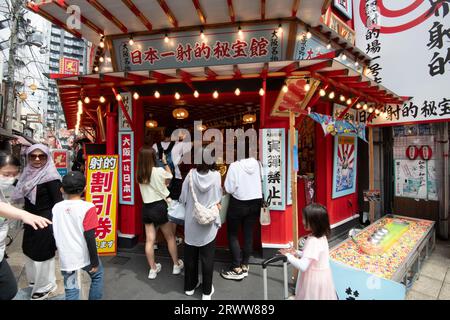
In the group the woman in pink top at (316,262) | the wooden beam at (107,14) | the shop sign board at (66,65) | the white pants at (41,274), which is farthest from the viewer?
the shop sign board at (66,65)

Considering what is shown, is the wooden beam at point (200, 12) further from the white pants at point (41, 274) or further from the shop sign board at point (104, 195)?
the white pants at point (41, 274)

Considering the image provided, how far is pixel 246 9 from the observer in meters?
5.80

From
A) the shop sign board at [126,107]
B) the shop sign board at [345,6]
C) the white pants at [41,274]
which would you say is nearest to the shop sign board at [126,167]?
the shop sign board at [126,107]

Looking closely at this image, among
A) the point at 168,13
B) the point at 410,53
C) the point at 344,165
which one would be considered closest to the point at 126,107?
the point at 168,13

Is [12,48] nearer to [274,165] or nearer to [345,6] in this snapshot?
[274,165]

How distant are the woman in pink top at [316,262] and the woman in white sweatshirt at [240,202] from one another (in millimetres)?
1966

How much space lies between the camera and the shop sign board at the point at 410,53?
694 centimetres

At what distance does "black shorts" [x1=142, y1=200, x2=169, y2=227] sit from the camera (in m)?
4.77

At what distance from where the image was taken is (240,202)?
489 centimetres

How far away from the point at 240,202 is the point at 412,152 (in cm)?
649

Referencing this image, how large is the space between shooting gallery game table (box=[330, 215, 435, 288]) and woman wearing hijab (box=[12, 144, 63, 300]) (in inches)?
191

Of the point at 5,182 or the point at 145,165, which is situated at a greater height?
the point at 145,165

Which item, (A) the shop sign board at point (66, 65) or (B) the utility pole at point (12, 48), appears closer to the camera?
(B) the utility pole at point (12, 48)

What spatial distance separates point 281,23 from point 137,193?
5.51 metres
